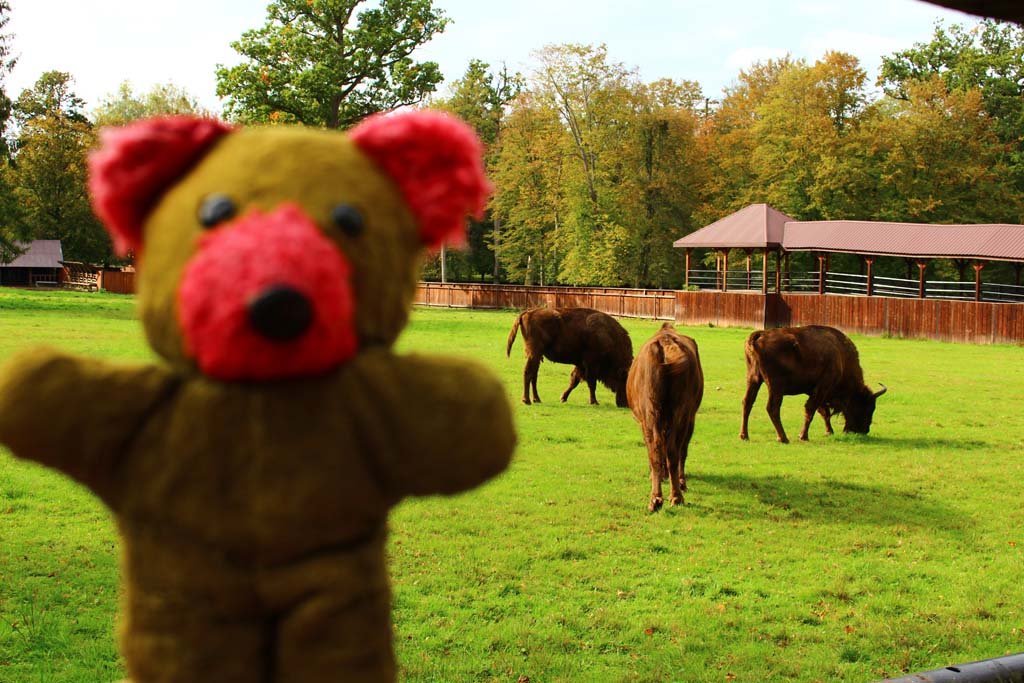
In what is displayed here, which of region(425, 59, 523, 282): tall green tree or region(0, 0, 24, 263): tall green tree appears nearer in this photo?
region(0, 0, 24, 263): tall green tree

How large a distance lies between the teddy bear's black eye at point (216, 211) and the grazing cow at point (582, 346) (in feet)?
47.0

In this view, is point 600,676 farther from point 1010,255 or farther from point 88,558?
point 1010,255

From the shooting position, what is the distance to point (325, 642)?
74.5 inches

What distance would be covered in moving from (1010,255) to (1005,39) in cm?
2792

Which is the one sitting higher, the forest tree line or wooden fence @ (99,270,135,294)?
the forest tree line

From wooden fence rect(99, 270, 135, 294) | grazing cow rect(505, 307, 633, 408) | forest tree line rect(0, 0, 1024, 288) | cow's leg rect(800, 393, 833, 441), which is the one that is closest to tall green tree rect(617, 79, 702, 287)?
forest tree line rect(0, 0, 1024, 288)

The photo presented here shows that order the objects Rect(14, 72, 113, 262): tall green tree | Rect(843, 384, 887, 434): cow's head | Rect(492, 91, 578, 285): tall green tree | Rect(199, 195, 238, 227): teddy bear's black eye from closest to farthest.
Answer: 1. Rect(199, 195, 238, 227): teddy bear's black eye
2. Rect(843, 384, 887, 434): cow's head
3. Rect(14, 72, 113, 262): tall green tree
4. Rect(492, 91, 578, 285): tall green tree

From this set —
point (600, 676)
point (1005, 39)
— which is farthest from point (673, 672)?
point (1005, 39)

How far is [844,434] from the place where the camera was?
14.0 m

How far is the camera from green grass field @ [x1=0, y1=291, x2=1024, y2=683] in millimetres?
5840

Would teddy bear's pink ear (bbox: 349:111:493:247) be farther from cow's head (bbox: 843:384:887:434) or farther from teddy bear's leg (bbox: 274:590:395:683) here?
cow's head (bbox: 843:384:887:434)

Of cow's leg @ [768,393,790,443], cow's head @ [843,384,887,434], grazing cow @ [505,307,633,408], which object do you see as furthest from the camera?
grazing cow @ [505,307,633,408]

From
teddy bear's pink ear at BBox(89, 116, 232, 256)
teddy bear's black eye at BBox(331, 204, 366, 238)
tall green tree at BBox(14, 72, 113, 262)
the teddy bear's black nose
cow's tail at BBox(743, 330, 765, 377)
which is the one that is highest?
tall green tree at BBox(14, 72, 113, 262)

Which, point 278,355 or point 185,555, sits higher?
point 278,355
